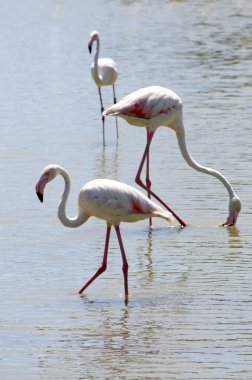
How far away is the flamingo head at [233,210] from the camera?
10.5 metres

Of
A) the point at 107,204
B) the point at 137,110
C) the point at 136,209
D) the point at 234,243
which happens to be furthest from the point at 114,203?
the point at 137,110

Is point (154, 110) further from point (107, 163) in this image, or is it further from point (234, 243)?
point (107, 163)

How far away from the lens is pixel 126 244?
10.0 meters

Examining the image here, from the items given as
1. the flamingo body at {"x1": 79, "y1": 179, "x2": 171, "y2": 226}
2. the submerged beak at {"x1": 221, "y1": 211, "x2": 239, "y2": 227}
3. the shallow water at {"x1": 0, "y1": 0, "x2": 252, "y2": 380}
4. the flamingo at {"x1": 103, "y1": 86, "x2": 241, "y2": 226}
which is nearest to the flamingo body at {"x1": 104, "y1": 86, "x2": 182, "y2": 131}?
the flamingo at {"x1": 103, "y1": 86, "x2": 241, "y2": 226}

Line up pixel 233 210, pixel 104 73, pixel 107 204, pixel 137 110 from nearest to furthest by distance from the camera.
Answer: pixel 107 204 < pixel 233 210 < pixel 137 110 < pixel 104 73

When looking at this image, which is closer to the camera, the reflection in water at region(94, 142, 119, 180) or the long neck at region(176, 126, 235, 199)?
the long neck at region(176, 126, 235, 199)

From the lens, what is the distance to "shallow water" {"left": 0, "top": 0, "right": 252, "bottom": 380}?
277 inches

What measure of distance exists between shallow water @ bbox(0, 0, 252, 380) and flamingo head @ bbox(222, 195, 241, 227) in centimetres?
8

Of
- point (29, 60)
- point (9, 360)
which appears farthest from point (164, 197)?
point (29, 60)

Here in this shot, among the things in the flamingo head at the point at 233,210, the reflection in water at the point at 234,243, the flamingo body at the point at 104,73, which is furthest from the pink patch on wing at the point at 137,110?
the flamingo body at the point at 104,73

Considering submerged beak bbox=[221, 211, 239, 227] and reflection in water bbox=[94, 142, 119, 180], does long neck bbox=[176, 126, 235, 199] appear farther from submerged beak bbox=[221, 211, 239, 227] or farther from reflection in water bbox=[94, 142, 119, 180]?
reflection in water bbox=[94, 142, 119, 180]

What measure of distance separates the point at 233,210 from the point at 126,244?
3.37ft

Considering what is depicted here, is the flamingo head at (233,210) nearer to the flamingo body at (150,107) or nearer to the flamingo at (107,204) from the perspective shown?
the flamingo body at (150,107)

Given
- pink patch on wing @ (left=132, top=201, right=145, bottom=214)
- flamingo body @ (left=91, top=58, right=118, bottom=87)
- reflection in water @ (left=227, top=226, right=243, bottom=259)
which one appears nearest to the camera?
pink patch on wing @ (left=132, top=201, right=145, bottom=214)
